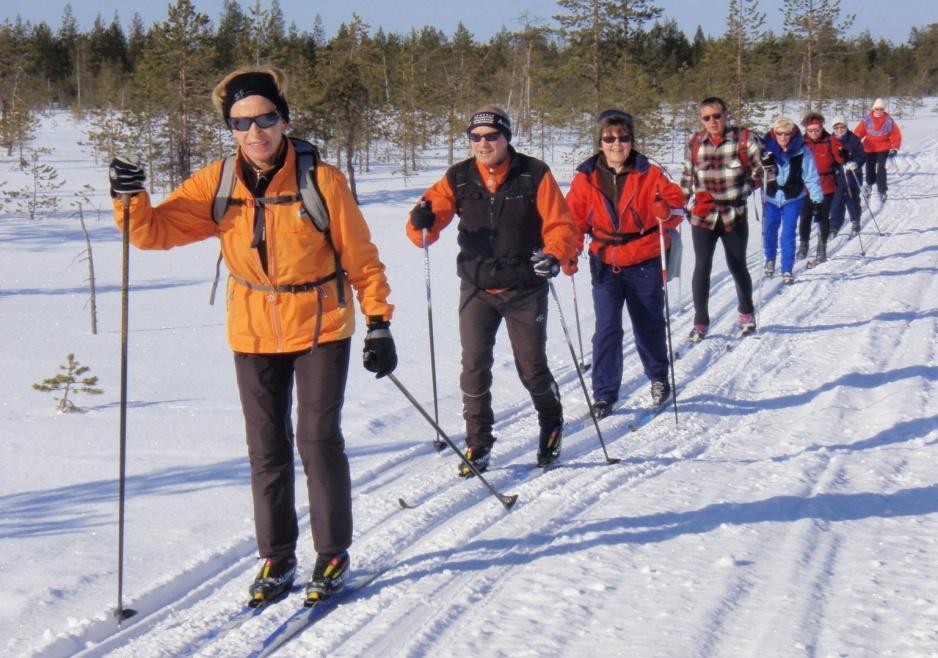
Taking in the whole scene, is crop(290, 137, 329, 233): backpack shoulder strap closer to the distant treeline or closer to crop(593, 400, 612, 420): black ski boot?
crop(593, 400, 612, 420): black ski boot

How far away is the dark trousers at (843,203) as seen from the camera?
14125mm

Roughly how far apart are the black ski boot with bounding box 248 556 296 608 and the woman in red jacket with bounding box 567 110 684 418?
300cm

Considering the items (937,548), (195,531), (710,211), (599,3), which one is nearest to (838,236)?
(710,211)

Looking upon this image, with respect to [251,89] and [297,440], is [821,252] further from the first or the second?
[251,89]

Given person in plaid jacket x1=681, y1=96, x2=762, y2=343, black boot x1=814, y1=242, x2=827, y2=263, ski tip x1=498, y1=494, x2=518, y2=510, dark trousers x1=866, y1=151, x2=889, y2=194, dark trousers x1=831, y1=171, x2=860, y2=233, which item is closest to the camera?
ski tip x1=498, y1=494, x2=518, y2=510

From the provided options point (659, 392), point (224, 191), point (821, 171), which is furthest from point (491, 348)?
point (821, 171)

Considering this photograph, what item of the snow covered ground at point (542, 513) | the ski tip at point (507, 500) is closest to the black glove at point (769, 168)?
the snow covered ground at point (542, 513)

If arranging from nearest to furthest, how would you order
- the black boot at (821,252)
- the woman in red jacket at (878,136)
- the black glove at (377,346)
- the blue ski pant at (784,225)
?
the black glove at (377,346)
the blue ski pant at (784,225)
the black boot at (821,252)
the woman in red jacket at (878,136)

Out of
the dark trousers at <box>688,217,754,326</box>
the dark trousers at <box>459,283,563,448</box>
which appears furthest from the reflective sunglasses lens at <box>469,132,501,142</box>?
the dark trousers at <box>688,217,754,326</box>

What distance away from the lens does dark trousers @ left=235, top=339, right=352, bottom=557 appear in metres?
3.37

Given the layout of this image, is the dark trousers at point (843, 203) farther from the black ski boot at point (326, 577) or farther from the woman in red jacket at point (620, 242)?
the black ski boot at point (326, 577)

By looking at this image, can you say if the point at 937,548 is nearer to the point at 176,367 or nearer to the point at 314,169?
the point at 314,169

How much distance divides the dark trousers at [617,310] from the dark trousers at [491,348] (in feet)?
3.68

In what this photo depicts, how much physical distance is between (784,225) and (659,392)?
5.22 meters
